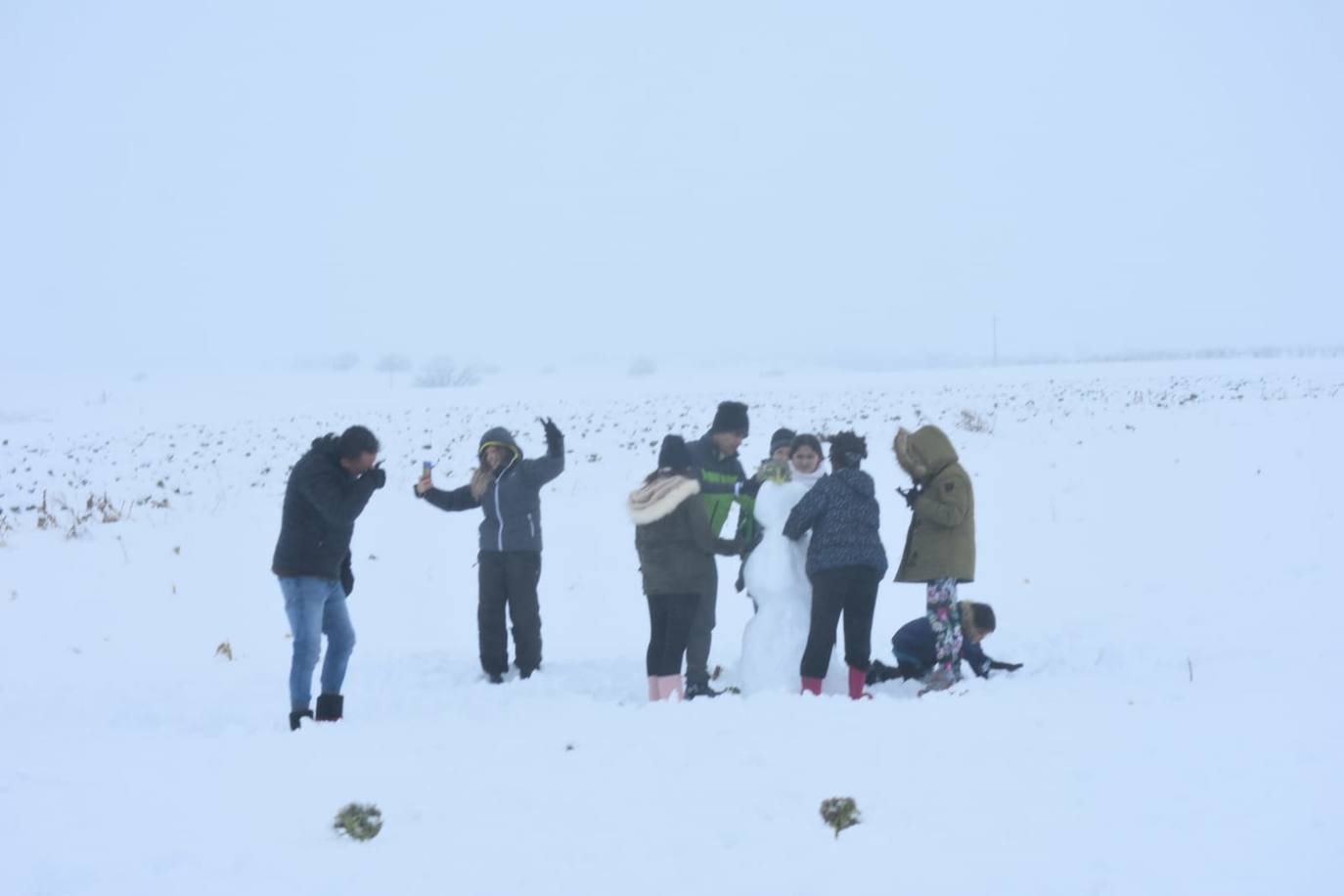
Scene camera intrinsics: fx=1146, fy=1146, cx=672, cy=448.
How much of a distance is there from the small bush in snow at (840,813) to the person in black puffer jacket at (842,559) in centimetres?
260

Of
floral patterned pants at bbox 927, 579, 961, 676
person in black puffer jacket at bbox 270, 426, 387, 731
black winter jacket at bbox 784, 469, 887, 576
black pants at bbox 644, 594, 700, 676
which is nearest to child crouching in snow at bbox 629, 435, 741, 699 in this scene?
black pants at bbox 644, 594, 700, 676

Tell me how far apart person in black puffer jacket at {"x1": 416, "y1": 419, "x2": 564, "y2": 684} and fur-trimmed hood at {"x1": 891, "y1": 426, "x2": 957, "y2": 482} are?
2529 mm

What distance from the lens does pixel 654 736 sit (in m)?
6.03

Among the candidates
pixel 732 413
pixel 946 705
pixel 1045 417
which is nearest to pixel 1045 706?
pixel 946 705

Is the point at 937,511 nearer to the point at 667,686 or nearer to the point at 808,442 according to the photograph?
the point at 808,442

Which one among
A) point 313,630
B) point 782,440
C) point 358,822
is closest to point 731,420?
point 782,440

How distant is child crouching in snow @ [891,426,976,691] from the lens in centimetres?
789

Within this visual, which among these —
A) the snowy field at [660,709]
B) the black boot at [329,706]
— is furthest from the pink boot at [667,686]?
the black boot at [329,706]

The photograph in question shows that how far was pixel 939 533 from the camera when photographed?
26.3 feet

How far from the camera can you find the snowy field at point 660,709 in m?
4.59

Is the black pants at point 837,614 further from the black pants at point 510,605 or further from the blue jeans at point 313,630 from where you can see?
the blue jeans at point 313,630

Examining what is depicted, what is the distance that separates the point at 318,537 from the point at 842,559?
11.0 feet

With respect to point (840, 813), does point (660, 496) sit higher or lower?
higher

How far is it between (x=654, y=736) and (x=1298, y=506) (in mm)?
10384
